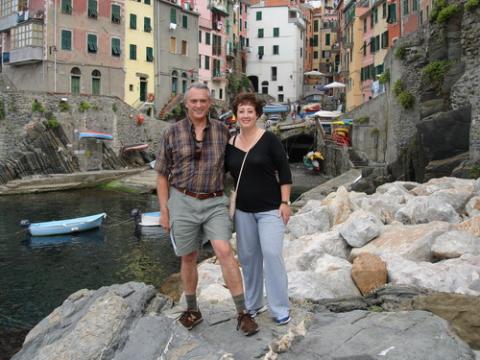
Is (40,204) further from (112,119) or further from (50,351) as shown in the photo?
(50,351)

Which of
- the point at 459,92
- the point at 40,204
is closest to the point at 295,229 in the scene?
the point at 459,92

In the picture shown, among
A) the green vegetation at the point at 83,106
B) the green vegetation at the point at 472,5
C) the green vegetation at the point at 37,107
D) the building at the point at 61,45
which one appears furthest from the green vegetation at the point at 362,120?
the green vegetation at the point at 37,107

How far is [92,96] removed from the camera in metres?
40.7

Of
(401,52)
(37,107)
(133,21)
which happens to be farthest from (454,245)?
(133,21)

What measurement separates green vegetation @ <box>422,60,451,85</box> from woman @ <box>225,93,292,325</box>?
18.4m

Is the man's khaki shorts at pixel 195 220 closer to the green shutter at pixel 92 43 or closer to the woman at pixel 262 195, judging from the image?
the woman at pixel 262 195

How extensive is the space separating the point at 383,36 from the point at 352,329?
152 ft

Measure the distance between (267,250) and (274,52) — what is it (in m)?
76.4

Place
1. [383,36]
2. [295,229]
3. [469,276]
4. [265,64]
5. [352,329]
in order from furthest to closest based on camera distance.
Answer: [265,64], [383,36], [295,229], [469,276], [352,329]

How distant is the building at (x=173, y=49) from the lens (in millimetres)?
50156

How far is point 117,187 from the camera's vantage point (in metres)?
35.0

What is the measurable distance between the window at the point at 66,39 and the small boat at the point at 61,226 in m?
24.3

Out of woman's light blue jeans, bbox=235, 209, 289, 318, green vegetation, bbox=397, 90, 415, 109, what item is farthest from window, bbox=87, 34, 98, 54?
woman's light blue jeans, bbox=235, 209, 289, 318

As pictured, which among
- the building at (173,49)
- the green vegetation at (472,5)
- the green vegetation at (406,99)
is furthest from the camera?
the building at (173,49)
